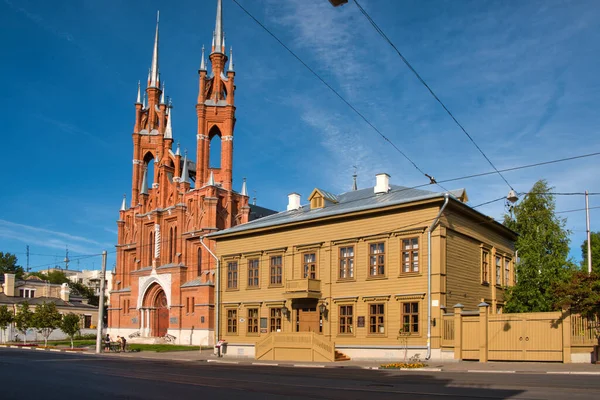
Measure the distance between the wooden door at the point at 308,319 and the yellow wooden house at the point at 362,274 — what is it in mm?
60

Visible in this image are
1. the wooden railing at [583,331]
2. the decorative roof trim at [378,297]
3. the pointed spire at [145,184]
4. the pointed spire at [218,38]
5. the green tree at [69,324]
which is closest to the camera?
the wooden railing at [583,331]

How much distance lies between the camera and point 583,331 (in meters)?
24.9

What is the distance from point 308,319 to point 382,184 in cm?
928

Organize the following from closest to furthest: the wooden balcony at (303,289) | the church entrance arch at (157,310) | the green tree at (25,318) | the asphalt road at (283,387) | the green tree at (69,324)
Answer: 1. the asphalt road at (283,387)
2. the wooden balcony at (303,289)
3. the green tree at (69,324)
4. the green tree at (25,318)
5. the church entrance arch at (157,310)

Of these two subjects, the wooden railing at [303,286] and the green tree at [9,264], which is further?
the green tree at [9,264]

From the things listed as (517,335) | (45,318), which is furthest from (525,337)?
(45,318)

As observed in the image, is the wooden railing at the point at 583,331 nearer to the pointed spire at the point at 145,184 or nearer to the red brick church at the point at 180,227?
the red brick church at the point at 180,227

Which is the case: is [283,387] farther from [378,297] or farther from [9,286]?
[9,286]

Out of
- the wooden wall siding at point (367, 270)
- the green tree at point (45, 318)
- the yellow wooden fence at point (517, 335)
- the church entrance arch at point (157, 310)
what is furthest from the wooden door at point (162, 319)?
the yellow wooden fence at point (517, 335)

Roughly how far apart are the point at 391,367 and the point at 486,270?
12.1 m

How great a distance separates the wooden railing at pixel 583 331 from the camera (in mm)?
24766

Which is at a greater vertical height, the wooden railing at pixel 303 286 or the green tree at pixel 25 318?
the wooden railing at pixel 303 286

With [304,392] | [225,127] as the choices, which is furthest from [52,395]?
[225,127]

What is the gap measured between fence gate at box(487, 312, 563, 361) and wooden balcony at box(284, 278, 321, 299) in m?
10.9
